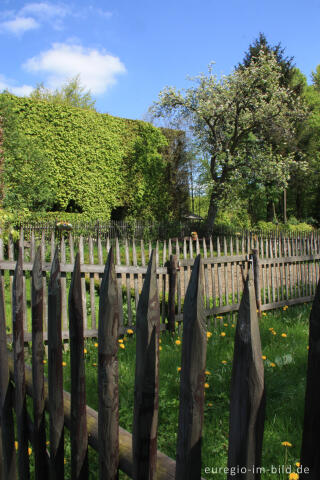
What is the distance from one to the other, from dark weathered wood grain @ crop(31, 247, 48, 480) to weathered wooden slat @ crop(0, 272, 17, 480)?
276mm

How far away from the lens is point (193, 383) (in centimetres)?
85

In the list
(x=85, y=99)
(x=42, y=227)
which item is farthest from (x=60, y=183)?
(x=85, y=99)

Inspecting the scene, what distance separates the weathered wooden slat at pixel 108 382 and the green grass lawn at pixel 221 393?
1.41 m

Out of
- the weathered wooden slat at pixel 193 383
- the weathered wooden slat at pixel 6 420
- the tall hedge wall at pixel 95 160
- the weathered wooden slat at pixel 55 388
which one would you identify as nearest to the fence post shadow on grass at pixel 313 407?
the weathered wooden slat at pixel 193 383

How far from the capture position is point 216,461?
2.30 metres

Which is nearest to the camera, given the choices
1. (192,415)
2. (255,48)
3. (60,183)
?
(192,415)

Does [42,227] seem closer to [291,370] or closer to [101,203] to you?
[101,203]

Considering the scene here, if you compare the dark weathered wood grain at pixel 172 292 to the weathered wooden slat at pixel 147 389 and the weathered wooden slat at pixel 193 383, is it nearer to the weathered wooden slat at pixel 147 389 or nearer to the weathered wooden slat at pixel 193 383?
the weathered wooden slat at pixel 147 389

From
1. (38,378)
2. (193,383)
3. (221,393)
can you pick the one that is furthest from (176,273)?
(193,383)

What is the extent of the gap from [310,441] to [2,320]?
4.55ft

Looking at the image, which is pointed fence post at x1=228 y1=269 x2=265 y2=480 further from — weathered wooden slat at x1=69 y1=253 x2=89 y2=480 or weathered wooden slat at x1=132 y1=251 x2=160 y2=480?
weathered wooden slat at x1=69 y1=253 x2=89 y2=480

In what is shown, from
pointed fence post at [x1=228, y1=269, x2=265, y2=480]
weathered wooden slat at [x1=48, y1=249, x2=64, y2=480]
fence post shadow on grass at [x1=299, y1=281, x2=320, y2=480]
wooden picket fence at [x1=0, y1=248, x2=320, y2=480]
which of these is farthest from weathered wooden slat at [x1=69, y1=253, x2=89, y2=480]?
fence post shadow on grass at [x1=299, y1=281, x2=320, y2=480]

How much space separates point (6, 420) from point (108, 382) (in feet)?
2.76

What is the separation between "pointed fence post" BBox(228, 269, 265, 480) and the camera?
76 centimetres
